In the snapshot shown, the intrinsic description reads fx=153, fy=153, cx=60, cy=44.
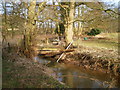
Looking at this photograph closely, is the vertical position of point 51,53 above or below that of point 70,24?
below

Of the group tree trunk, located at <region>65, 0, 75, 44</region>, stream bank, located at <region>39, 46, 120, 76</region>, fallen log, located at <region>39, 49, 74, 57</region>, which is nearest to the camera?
stream bank, located at <region>39, 46, 120, 76</region>

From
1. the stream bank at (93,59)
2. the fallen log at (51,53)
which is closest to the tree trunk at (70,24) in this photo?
the fallen log at (51,53)

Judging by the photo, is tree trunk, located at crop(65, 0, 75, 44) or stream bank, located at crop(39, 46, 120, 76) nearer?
stream bank, located at crop(39, 46, 120, 76)

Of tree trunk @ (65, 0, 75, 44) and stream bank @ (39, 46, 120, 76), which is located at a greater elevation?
tree trunk @ (65, 0, 75, 44)

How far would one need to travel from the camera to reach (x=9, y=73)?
22.6ft

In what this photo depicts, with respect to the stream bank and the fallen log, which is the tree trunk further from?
the stream bank

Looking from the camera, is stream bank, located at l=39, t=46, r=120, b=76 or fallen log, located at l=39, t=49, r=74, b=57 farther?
fallen log, located at l=39, t=49, r=74, b=57

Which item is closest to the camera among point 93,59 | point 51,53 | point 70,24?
point 93,59

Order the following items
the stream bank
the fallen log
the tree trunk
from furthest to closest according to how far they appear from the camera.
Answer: the tree trunk → the fallen log → the stream bank

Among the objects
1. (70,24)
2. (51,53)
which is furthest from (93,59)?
(70,24)

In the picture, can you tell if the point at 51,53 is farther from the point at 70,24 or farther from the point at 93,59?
the point at 93,59

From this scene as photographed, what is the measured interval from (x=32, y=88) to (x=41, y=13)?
32.4ft

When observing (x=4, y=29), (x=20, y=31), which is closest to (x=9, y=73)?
(x=4, y=29)

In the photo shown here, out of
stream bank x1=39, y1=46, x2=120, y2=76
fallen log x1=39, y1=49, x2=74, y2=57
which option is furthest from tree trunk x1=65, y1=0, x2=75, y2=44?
stream bank x1=39, y1=46, x2=120, y2=76
